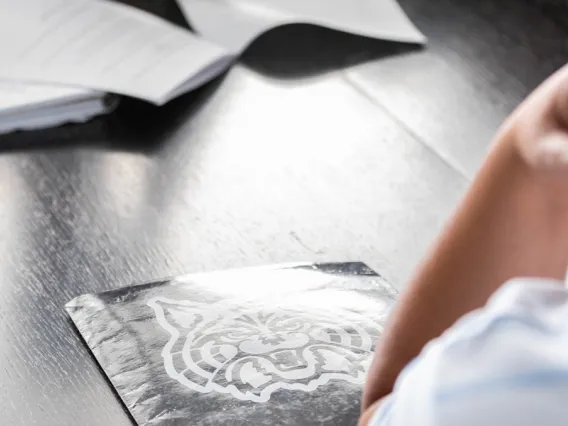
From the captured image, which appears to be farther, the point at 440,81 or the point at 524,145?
the point at 440,81

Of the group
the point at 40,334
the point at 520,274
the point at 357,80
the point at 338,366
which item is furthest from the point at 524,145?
the point at 357,80

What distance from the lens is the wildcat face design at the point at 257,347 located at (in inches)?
21.2

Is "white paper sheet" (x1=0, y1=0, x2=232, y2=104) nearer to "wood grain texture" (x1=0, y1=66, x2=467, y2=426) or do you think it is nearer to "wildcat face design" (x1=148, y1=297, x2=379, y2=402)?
"wood grain texture" (x1=0, y1=66, x2=467, y2=426)

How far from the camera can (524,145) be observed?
0.44 metres

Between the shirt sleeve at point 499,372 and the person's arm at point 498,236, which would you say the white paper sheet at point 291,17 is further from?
the shirt sleeve at point 499,372

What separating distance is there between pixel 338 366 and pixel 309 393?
3cm

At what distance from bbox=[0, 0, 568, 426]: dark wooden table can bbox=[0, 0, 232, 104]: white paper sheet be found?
20 mm

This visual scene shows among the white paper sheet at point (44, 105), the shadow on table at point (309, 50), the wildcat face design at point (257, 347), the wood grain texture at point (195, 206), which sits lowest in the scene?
the wildcat face design at point (257, 347)

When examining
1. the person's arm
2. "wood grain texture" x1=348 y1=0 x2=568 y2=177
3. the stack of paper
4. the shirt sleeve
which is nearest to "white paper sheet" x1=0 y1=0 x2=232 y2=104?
the stack of paper

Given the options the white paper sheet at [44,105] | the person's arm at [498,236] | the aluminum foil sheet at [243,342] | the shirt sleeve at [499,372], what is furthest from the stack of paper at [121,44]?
the shirt sleeve at [499,372]

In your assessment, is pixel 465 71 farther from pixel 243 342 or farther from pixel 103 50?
pixel 243 342

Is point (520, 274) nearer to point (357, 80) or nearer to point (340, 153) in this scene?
point (340, 153)

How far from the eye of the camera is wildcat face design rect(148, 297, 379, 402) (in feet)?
1.77

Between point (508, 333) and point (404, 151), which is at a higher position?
point (508, 333)
